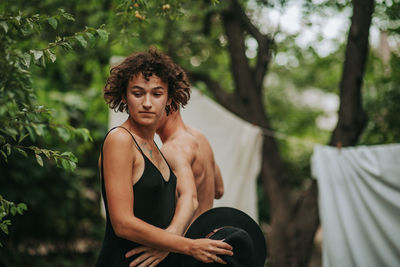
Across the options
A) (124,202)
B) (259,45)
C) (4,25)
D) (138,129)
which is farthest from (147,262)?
(259,45)

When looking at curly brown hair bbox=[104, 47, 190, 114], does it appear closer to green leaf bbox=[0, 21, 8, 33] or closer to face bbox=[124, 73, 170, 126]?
face bbox=[124, 73, 170, 126]

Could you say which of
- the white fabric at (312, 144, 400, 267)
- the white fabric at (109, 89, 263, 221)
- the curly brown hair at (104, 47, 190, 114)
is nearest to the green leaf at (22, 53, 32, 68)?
the curly brown hair at (104, 47, 190, 114)

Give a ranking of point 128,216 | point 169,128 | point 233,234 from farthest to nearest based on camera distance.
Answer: point 169,128 → point 233,234 → point 128,216

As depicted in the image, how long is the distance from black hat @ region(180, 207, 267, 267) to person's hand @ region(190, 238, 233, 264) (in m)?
0.04

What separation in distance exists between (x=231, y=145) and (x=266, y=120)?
99 centimetres

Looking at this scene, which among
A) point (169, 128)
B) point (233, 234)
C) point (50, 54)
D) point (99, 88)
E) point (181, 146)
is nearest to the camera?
point (233, 234)

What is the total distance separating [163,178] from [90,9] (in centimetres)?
453

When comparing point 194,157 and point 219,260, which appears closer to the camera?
point 219,260

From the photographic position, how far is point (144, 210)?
152 cm

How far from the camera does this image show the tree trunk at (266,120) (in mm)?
4180

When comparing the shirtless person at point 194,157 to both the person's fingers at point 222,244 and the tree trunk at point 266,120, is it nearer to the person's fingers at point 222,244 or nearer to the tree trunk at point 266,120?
the person's fingers at point 222,244

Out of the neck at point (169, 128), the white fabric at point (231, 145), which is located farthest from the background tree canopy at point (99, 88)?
the neck at point (169, 128)

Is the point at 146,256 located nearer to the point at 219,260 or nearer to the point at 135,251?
the point at 135,251

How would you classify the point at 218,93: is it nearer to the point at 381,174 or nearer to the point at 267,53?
the point at 267,53
